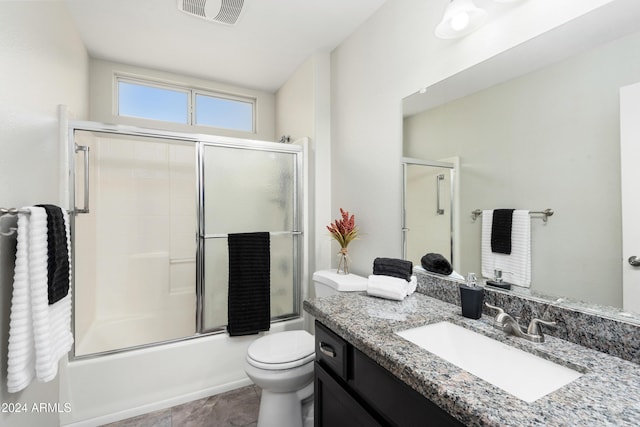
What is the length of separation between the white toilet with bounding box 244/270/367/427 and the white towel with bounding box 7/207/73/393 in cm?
86

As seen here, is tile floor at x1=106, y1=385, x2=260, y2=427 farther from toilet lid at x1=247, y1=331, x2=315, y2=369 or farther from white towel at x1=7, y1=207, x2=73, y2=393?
white towel at x1=7, y1=207, x2=73, y2=393

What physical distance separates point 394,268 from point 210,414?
58.9 inches

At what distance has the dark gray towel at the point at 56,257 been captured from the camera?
1.20 meters

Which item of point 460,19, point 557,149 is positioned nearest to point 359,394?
point 557,149

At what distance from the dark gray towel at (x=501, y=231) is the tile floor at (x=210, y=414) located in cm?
168

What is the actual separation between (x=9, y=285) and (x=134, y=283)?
6.12ft

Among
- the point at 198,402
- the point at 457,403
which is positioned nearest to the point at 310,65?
the point at 457,403

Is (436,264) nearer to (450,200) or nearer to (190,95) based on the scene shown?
(450,200)

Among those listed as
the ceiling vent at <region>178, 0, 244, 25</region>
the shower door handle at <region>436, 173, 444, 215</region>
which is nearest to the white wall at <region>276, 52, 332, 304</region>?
the ceiling vent at <region>178, 0, 244, 25</region>

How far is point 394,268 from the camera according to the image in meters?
1.54

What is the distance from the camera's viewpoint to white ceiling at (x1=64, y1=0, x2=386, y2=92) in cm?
187

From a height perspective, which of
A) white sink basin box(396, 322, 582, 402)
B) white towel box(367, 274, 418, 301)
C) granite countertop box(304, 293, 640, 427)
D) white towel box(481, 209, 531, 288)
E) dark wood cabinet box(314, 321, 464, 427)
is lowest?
dark wood cabinet box(314, 321, 464, 427)

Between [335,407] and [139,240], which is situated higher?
[139,240]

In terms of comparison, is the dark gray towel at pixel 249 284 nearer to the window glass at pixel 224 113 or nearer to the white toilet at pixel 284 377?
the white toilet at pixel 284 377
